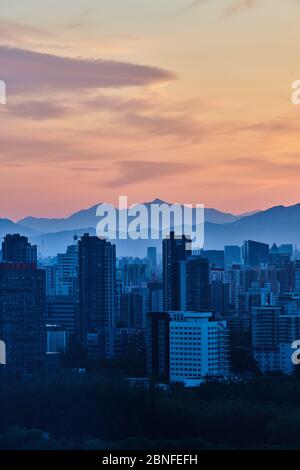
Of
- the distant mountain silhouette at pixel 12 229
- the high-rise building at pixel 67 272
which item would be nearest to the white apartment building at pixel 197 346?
the distant mountain silhouette at pixel 12 229

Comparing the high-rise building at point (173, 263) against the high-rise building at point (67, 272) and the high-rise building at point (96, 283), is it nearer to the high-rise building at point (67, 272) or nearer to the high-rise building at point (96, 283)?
the high-rise building at point (96, 283)

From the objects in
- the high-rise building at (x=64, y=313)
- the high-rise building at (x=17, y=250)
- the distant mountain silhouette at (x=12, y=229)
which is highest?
the distant mountain silhouette at (x=12, y=229)

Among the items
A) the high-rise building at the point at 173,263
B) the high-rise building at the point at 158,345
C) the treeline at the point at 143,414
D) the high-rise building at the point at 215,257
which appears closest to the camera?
the treeline at the point at 143,414

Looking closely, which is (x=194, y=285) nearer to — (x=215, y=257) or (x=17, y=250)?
(x=17, y=250)

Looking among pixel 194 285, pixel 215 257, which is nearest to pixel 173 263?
pixel 194 285

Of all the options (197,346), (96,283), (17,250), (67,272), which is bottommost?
(197,346)

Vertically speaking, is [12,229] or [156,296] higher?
[12,229]
